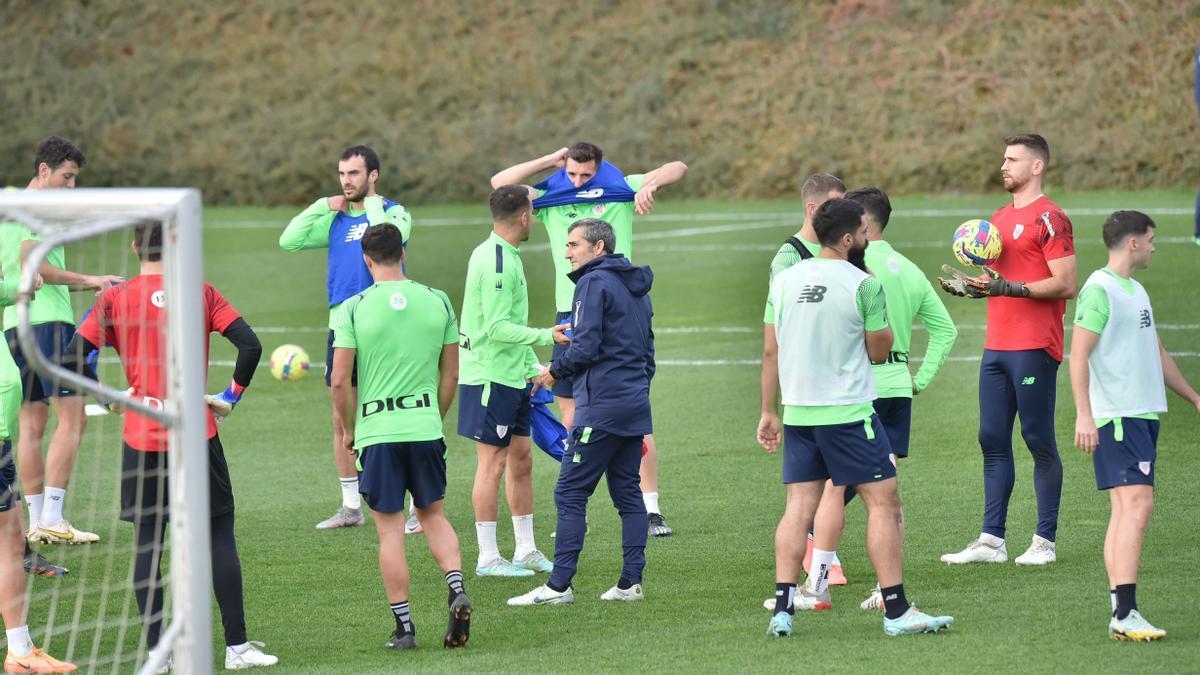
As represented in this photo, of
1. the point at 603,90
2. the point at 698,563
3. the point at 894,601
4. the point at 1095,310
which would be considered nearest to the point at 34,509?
the point at 698,563

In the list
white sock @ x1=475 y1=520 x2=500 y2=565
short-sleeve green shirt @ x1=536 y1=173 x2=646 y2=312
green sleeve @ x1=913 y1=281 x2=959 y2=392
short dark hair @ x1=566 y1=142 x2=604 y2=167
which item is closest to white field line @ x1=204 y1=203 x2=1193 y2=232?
short-sleeve green shirt @ x1=536 y1=173 x2=646 y2=312

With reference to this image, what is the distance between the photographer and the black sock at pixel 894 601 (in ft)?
22.9

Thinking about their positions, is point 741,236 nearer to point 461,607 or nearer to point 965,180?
point 965,180

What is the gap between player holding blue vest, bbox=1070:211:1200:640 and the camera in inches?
267

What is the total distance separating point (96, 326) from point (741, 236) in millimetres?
18225

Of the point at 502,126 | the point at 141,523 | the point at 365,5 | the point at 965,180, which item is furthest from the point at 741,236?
the point at 141,523

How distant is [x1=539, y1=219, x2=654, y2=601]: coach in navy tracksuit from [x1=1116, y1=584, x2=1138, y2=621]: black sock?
2327 millimetres

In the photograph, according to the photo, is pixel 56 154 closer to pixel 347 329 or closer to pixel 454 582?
pixel 347 329

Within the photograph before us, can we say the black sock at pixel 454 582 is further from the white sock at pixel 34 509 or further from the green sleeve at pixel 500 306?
the white sock at pixel 34 509

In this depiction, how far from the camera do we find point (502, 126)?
3244cm

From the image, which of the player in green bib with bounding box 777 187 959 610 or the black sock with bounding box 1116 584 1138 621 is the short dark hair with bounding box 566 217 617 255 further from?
the black sock with bounding box 1116 584 1138 621

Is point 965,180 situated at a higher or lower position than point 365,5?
lower

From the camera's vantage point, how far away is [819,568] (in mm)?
7430

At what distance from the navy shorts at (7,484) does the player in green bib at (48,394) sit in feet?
6.23
